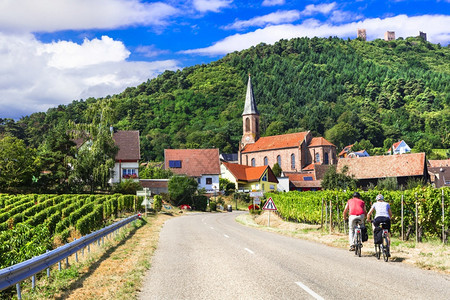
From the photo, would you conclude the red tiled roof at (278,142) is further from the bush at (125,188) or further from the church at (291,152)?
the bush at (125,188)

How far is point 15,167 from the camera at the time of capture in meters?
54.9

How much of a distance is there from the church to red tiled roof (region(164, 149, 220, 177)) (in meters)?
28.9

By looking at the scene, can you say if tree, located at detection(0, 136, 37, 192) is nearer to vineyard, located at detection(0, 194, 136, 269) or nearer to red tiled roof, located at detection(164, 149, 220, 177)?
vineyard, located at detection(0, 194, 136, 269)

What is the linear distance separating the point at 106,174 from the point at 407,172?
4878 cm

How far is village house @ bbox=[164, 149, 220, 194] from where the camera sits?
81.5 metres

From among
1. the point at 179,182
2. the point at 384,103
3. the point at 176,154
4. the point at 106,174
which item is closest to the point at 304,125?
the point at 384,103

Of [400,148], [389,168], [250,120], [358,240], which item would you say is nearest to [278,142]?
[250,120]

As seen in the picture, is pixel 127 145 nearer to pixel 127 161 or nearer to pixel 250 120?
pixel 127 161

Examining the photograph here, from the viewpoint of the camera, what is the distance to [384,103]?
193 m

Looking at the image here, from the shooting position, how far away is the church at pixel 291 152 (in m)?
111

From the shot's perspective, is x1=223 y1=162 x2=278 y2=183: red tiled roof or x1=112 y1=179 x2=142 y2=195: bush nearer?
x1=112 y1=179 x2=142 y2=195: bush

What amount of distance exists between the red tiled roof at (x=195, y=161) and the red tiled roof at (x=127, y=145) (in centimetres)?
1368

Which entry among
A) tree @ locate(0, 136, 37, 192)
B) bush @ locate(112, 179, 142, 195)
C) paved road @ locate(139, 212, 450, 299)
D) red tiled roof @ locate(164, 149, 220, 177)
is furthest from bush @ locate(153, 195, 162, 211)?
paved road @ locate(139, 212, 450, 299)

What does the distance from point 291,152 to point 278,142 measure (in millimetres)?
5101
